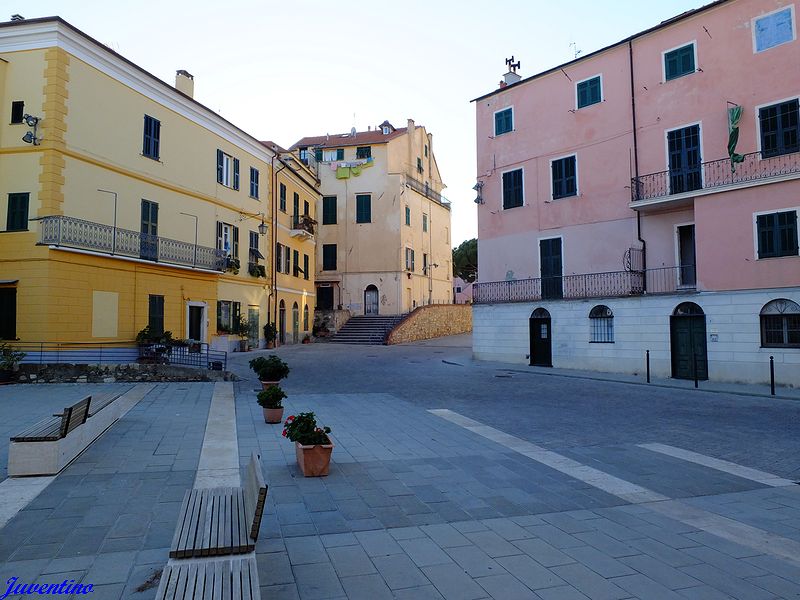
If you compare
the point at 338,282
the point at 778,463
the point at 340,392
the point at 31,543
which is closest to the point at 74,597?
the point at 31,543

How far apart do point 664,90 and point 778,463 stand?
1647 cm

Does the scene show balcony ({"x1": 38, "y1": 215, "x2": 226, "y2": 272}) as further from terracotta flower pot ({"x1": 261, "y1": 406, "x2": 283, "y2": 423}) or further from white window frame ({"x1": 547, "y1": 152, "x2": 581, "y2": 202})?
white window frame ({"x1": 547, "y1": 152, "x2": 581, "y2": 202})

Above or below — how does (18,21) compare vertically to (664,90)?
above

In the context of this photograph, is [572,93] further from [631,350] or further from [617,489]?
[617,489]

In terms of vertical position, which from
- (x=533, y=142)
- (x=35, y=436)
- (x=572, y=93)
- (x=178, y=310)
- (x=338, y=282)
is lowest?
(x=35, y=436)

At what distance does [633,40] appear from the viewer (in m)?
20.6

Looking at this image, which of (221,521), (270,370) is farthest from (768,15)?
(221,521)

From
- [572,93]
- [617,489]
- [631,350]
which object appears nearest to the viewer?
[617,489]

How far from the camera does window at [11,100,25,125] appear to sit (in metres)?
→ 17.8

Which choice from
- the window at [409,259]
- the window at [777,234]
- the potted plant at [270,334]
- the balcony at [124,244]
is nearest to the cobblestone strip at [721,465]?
the window at [777,234]

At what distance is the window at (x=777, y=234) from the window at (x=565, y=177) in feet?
24.0

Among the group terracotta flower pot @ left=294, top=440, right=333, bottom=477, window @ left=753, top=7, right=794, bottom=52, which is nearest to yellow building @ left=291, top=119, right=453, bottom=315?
window @ left=753, top=7, right=794, bottom=52

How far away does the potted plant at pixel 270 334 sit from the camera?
30062 mm

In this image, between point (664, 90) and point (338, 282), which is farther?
point (338, 282)
